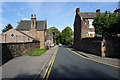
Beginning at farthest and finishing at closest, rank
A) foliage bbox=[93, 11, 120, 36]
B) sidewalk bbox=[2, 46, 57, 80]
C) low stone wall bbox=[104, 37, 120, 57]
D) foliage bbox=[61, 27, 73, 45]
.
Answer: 1. foliage bbox=[61, 27, 73, 45]
2. foliage bbox=[93, 11, 120, 36]
3. low stone wall bbox=[104, 37, 120, 57]
4. sidewalk bbox=[2, 46, 57, 80]

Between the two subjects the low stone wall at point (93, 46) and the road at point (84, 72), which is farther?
the low stone wall at point (93, 46)

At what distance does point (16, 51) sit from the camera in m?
11.5

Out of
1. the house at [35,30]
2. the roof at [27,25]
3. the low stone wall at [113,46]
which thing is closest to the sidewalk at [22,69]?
the low stone wall at [113,46]

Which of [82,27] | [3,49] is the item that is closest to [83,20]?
[82,27]

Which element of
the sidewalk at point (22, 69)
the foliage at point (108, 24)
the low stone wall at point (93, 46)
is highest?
the foliage at point (108, 24)

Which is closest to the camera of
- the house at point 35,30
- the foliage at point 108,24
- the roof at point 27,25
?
the foliage at point 108,24

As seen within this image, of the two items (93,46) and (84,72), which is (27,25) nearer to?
(93,46)

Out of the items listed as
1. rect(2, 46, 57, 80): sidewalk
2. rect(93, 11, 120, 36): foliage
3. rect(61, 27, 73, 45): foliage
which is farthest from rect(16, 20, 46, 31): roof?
rect(61, 27, 73, 45): foliage

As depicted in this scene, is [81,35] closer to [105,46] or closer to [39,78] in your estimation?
[105,46]

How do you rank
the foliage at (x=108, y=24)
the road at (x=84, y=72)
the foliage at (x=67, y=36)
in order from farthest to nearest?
the foliage at (x=67, y=36) → the foliage at (x=108, y=24) → the road at (x=84, y=72)

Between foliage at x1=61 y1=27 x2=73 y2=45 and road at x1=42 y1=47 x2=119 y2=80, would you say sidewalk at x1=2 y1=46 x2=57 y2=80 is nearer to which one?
road at x1=42 y1=47 x2=119 y2=80

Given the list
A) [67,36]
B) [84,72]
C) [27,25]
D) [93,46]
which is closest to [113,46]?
[93,46]

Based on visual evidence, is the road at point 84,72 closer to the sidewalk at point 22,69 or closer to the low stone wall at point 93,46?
the sidewalk at point 22,69

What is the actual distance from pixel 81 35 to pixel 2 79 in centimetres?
2065
